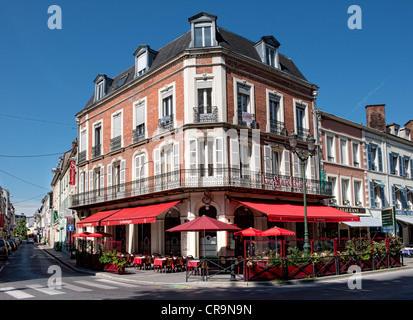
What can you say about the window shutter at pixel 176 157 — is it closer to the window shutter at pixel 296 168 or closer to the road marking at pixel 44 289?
the window shutter at pixel 296 168

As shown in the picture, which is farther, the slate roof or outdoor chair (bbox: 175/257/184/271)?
the slate roof

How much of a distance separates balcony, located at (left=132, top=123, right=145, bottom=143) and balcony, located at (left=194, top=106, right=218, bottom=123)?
4731 mm

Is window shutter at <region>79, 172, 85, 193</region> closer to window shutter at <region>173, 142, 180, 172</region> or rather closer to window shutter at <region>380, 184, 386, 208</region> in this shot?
window shutter at <region>173, 142, 180, 172</region>

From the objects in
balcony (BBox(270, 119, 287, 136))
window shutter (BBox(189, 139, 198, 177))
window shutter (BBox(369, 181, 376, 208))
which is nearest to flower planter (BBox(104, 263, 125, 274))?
window shutter (BBox(189, 139, 198, 177))

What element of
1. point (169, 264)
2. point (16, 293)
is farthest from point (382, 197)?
point (16, 293)

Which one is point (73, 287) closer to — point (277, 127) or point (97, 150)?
point (277, 127)

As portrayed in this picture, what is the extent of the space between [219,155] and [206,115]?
7.17 feet

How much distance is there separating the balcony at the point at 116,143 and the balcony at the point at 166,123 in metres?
4.94

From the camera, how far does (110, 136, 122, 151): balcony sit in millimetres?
26188

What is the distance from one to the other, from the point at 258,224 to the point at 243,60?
8796 mm

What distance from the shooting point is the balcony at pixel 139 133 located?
24.0 m
